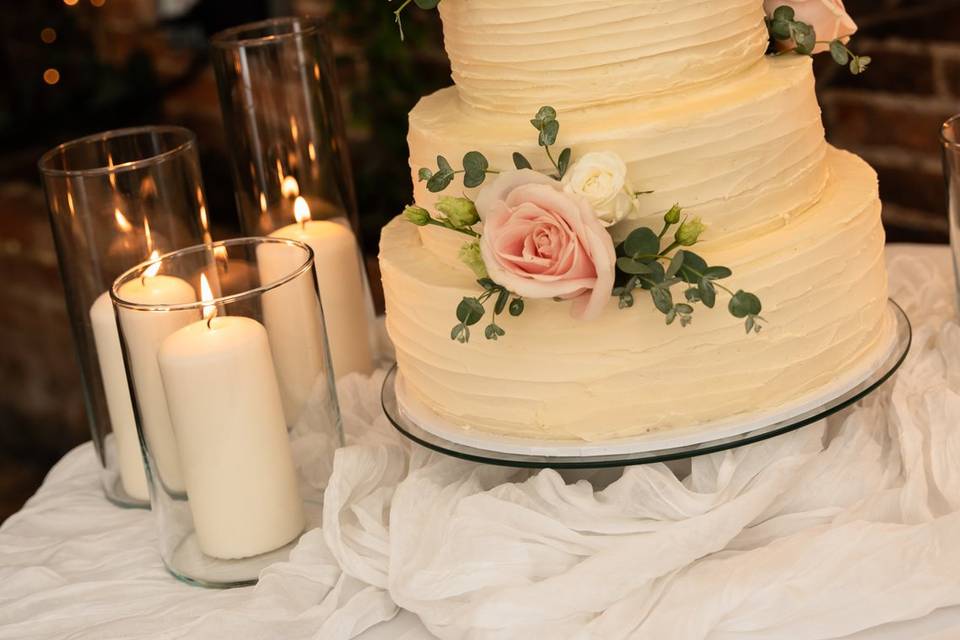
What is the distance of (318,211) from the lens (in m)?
1.67

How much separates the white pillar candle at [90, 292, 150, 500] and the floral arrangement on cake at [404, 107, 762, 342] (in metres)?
0.55

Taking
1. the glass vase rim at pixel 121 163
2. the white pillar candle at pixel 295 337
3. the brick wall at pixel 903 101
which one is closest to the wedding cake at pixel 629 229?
the white pillar candle at pixel 295 337

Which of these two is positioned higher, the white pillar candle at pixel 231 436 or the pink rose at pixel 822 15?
the pink rose at pixel 822 15

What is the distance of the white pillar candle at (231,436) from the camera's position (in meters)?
1.22

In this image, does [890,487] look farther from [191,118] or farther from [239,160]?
[191,118]

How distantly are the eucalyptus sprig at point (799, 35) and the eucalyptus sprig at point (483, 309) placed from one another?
0.44 m

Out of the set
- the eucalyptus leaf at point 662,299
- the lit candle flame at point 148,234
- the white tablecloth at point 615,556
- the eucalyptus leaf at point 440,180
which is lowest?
the white tablecloth at point 615,556

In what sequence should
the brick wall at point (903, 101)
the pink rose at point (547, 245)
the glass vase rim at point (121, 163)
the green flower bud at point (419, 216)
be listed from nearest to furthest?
the pink rose at point (547, 245)
the green flower bud at point (419, 216)
the glass vase rim at point (121, 163)
the brick wall at point (903, 101)

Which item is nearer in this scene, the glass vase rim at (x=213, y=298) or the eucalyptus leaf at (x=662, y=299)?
the eucalyptus leaf at (x=662, y=299)

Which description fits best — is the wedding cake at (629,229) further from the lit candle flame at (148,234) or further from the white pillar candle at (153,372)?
the lit candle flame at (148,234)

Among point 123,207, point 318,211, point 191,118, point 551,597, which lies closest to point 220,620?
point 551,597

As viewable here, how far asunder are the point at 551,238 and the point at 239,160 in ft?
2.38

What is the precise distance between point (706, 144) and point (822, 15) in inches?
11.2

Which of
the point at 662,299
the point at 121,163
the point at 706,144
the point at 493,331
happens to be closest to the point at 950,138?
the point at 706,144
